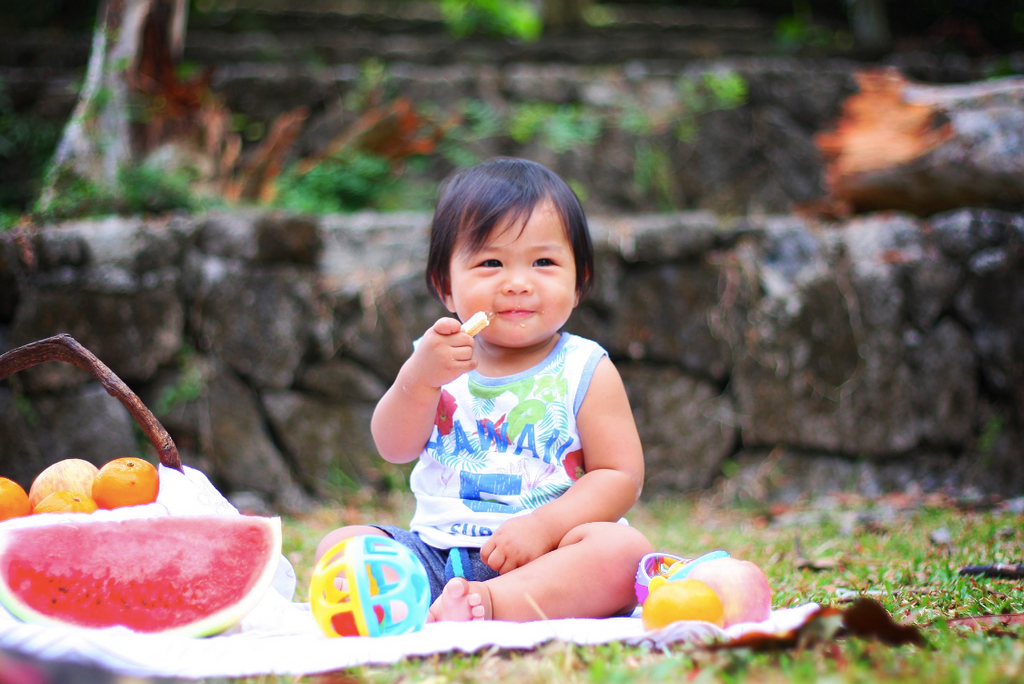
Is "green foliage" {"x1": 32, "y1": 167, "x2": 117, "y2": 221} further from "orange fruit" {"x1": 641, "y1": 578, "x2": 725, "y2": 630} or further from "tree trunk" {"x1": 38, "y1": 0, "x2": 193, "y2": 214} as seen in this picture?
"orange fruit" {"x1": 641, "y1": 578, "x2": 725, "y2": 630}

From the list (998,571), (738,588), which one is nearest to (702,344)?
(998,571)

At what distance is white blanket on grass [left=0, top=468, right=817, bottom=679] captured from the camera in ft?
3.91

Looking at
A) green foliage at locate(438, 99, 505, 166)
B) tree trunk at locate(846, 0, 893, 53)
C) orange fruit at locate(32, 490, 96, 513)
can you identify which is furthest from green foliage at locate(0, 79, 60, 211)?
tree trunk at locate(846, 0, 893, 53)

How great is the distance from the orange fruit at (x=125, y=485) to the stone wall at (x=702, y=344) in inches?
74.1

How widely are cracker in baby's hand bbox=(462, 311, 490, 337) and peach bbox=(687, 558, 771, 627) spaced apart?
700 millimetres

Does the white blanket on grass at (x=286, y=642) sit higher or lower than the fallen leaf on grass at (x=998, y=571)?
higher

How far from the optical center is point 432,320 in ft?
12.0

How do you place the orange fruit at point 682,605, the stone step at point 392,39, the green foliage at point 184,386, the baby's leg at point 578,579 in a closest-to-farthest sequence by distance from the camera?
the orange fruit at point 682,605
the baby's leg at point 578,579
the green foliage at point 184,386
the stone step at point 392,39

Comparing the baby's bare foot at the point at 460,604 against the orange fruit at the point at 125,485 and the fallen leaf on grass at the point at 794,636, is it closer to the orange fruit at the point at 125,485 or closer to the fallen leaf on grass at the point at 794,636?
the fallen leaf on grass at the point at 794,636

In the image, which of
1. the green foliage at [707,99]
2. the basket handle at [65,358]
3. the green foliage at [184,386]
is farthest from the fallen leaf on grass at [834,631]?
the green foliage at [707,99]

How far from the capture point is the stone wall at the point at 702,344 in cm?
362

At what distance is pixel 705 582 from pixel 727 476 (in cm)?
250

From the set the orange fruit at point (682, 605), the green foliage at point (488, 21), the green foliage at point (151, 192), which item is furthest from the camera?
the green foliage at point (488, 21)

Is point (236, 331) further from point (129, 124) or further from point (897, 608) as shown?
point (897, 608)
